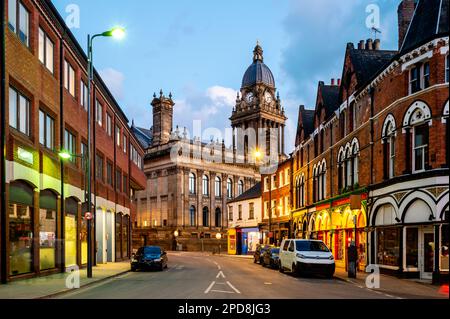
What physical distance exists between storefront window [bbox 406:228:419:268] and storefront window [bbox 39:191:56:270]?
16594mm

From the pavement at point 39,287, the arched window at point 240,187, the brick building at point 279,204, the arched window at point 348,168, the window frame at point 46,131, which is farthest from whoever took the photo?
the arched window at point 240,187

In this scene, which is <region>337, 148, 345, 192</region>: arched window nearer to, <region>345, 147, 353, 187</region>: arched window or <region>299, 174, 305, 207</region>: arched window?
<region>345, 147, 353, 187</region>: arched window

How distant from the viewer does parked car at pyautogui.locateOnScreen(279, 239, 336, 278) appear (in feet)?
84.9

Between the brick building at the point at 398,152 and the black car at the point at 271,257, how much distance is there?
4.32m

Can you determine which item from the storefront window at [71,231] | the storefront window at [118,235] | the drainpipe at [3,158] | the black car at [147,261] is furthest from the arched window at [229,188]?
the drainpipe at [3,158]

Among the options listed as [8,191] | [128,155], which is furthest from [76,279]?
[128,155]

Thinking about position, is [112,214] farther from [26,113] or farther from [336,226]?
[26,113]

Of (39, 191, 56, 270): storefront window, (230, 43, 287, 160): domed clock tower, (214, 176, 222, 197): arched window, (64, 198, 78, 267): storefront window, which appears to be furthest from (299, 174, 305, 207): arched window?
(230, 43, 287, 160): domed clock tower

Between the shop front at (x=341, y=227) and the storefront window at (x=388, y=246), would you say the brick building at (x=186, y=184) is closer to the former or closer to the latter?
the shop front at (x=341, y=227)

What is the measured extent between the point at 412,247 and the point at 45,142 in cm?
1755

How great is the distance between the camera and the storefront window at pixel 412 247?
24781 millimetres

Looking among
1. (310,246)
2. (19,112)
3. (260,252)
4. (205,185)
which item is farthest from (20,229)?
(205,185)

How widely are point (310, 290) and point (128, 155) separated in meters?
36.0

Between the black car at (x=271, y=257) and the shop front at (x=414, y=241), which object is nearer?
the shop front at (x=414, y=241)
